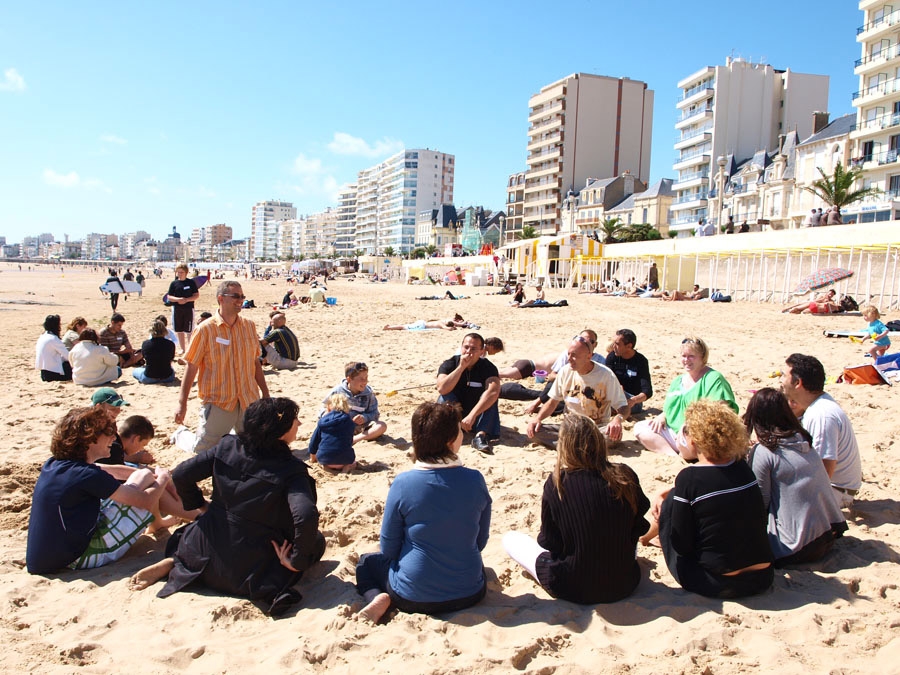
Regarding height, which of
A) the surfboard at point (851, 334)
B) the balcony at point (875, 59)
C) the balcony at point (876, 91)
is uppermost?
the balcony at point (875, 59)

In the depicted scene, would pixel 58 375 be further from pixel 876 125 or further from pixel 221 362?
pixel 876 125

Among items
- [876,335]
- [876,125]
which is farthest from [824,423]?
[876,125]

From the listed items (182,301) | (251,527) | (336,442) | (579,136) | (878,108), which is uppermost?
(579,136)

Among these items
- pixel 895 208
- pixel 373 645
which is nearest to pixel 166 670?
pixel 373 645

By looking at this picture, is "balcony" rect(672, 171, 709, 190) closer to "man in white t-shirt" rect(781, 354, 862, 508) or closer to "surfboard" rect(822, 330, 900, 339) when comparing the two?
"surfboard" rect(822, 330, 900, 339)

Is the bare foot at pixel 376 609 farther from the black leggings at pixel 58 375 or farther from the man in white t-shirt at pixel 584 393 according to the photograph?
the black leggings at pixel 58 375

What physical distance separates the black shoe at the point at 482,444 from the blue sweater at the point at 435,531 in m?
2.38

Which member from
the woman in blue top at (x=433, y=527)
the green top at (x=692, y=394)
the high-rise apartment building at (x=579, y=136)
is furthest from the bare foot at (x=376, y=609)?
the high-rise apartment building at (x=579, y=136)

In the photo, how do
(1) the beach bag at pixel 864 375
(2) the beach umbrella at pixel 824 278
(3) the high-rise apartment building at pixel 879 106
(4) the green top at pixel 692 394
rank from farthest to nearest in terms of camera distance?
(3) the high-rise apartment building at pixel 879 106
(2) the beach umbrella at pixel 824 278
(1) the beach bag at pixel 864 375
(4) the green top at pixel 692 394

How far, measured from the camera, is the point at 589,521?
9.04 ft

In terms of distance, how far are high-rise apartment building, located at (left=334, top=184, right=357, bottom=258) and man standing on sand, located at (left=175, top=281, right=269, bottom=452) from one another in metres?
153

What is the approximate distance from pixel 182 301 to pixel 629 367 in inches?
257

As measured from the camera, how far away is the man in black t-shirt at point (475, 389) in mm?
5348

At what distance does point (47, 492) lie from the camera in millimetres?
3027
